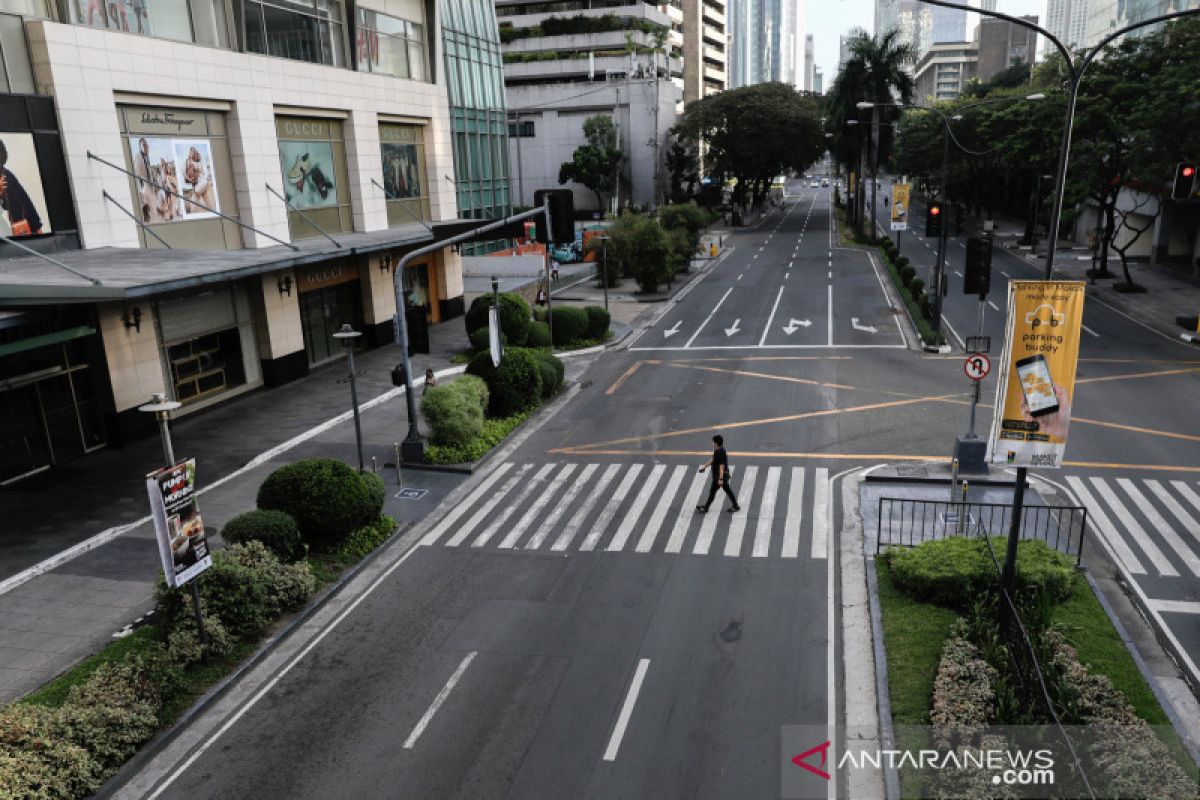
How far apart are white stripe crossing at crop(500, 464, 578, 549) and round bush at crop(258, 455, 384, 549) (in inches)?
121

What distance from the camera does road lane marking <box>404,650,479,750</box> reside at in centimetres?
1125

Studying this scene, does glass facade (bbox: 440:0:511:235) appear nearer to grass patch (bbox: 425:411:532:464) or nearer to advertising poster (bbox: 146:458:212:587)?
grass patch (bbox: 425:411:532:464)

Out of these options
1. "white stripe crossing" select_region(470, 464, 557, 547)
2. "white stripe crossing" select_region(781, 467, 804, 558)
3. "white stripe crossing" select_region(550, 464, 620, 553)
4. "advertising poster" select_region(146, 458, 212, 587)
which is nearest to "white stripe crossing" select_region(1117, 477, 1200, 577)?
"white stripe crossing" select_region(781, 467, 804, 558)

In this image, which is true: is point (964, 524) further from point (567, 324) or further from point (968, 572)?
point (567, 324)

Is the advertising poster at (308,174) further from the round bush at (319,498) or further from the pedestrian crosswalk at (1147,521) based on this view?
the pedestrian crosswalk at (1147,521)

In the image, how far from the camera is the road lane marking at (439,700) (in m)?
11.2

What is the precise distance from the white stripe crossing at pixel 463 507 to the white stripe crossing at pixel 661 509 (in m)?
4.36

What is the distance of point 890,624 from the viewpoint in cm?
1340

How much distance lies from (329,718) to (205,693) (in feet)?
6.95

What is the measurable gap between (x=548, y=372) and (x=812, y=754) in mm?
18533

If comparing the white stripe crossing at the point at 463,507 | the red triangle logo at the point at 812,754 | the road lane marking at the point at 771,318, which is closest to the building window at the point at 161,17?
the white stripe crossing at the point at 463,507

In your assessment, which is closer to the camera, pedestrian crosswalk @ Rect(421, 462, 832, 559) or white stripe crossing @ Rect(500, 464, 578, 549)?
pedestrian crosswalk @ Rect(421, 462, 832, 559)

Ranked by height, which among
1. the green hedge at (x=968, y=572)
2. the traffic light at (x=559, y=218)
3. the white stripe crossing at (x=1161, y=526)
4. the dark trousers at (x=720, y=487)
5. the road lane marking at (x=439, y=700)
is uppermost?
the traffic light at (x=559, y=218)

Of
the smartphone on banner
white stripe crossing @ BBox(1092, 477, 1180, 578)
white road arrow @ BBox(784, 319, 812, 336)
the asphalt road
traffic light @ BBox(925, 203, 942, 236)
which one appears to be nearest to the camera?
the asphalt road
